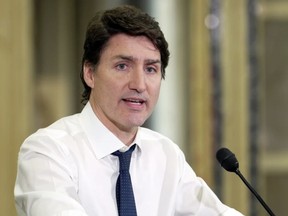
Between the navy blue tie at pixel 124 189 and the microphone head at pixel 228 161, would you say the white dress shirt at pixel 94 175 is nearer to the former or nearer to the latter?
the navy blue tie at pixel 124 189

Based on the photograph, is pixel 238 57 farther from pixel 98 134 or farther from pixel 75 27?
pixel 98 134

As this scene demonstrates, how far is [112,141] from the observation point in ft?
5.39

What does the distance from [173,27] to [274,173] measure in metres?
0.93

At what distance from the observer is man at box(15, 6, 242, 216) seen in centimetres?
153

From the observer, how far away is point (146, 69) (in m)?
1.62

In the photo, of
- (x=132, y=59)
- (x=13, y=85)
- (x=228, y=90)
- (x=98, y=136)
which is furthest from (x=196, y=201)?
(x=228, y=90)

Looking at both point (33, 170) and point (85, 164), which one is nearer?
point (33, 170)

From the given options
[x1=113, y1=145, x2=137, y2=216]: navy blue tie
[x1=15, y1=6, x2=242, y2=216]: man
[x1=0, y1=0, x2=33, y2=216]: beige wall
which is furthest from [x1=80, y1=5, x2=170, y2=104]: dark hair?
[x1=0, y1=0, x2=33, y2=216]: beige wall

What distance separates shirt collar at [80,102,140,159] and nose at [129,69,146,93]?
0.45 ft

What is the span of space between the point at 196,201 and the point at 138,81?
1.15ft

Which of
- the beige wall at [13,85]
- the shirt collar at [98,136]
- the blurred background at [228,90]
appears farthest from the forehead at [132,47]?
the blurred background at [228,90]

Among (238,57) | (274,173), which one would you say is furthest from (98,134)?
(274,173)

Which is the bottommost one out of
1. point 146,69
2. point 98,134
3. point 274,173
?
point 274,173

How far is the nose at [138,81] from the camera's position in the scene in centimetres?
158
